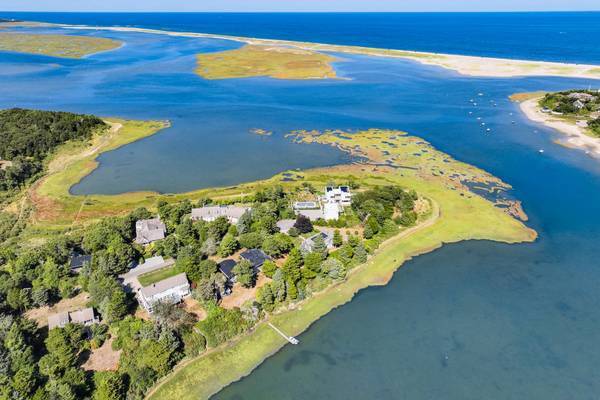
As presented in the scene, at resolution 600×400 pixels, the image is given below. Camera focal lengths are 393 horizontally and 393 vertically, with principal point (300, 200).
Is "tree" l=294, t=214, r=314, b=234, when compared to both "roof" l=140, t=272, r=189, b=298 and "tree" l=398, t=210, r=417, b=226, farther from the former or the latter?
"roof" l=140, t=272, r=189, b=298

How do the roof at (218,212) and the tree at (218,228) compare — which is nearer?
the tree at (218,228)

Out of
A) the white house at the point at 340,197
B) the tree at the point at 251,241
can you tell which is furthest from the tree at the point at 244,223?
the white house at the point at 340,197

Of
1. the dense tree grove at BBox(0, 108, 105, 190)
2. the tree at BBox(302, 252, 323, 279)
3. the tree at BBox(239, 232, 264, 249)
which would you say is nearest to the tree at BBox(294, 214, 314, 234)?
the tree at BBox(239, 232, 264, 249)

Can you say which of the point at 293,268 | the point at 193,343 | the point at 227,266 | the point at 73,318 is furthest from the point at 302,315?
the point at 73,318

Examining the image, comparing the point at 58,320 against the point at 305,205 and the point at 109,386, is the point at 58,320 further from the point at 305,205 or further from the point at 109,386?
the point at 305,205

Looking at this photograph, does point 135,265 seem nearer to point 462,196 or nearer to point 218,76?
point 462,196

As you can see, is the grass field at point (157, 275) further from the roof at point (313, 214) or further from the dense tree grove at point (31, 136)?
the dense tree grove at point (31, 136)
